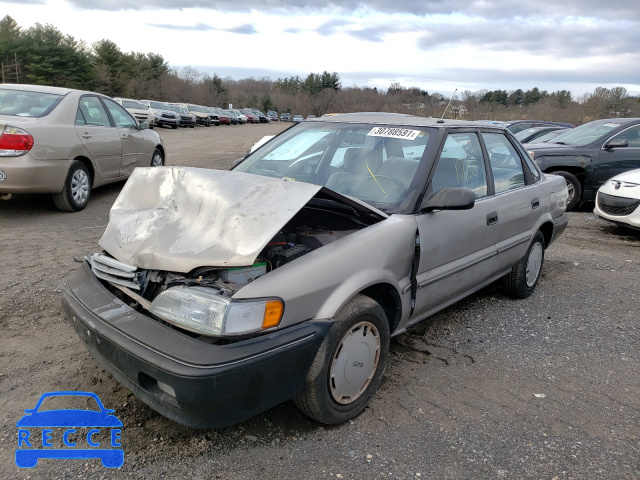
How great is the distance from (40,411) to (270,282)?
1457 mm

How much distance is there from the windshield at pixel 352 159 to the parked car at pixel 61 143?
3.34m

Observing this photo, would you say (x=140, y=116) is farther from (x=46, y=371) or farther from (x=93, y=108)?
(x=46, y=371)

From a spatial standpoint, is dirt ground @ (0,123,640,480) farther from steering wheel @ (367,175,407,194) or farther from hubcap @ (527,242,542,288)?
steering wheel @ (367,175,407,194)

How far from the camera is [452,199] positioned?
2.90 meters

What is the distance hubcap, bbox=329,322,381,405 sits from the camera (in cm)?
250

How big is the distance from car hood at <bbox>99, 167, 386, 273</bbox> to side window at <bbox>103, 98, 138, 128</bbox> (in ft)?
16.6

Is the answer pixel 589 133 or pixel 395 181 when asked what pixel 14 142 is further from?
pixel 589 133

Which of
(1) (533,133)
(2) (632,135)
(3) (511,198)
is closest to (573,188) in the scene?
(2) (632,135)

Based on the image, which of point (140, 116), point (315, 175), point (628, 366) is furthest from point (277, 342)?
point (140, 116)

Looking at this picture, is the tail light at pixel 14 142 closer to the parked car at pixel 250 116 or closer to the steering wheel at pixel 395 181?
the steering wheel at pixel 395 181

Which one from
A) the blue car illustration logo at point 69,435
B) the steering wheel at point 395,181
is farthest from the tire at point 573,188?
the blue car illustration logo at point 69,435

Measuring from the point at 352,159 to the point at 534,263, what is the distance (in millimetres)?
2264

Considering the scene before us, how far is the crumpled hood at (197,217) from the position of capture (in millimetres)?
2359

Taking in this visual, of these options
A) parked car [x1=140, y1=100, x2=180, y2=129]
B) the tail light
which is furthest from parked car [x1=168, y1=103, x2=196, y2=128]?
the tail light
